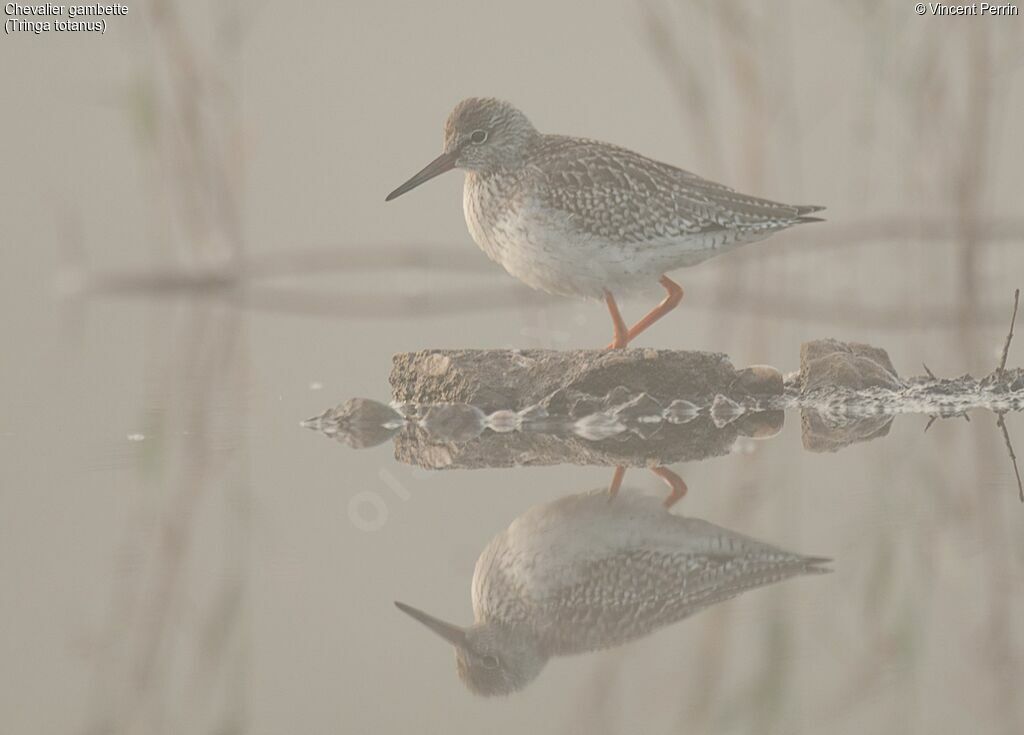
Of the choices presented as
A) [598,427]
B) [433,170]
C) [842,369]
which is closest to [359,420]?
[598,427]

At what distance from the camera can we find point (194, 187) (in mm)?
7285

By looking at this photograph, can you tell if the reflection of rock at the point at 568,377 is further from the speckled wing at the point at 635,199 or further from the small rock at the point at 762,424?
the speckled wing at the point at 635,199

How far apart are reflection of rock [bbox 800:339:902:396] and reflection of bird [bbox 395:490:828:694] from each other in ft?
8.83

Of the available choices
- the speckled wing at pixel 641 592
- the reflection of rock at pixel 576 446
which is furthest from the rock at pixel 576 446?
the speckled wing at pixel 641 592

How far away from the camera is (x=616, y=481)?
3756mm

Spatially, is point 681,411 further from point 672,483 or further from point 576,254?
point 672,483

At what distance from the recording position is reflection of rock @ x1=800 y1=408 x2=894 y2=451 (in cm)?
453

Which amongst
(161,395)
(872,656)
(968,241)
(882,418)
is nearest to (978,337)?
(968,241)

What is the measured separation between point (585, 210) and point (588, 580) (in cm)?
273

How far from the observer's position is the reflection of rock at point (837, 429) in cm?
453

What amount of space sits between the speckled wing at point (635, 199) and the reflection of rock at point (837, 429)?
86cm

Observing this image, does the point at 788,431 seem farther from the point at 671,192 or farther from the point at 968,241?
the point at 968,241

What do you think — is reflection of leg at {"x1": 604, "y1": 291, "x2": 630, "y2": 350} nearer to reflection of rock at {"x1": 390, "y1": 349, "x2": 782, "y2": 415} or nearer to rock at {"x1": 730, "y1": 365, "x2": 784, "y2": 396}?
reflection of rock at {"x1": 390, "y1": 349, "x2": 782, "y2": 415}

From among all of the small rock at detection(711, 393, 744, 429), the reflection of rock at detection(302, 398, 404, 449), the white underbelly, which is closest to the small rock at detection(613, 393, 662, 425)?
the small rock at detection(711, 393, 744, 429)
